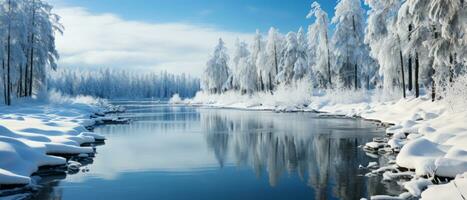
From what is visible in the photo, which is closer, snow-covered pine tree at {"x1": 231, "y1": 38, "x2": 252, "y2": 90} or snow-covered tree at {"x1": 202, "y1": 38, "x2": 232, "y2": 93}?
snow-covered pine tree at {"x1": 231, "y1": 38, "x2": 252, "y2": 90}

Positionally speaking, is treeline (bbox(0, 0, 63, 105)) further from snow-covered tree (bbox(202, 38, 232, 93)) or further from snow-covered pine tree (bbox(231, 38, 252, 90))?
snow-covered tree (bbox(202, 38, 232, 93))

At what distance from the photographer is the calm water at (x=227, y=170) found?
12000 mm

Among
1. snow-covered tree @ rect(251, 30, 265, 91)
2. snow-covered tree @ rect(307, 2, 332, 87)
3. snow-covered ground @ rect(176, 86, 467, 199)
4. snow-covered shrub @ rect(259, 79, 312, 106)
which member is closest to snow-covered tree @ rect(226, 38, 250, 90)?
snow-covered tree @ rect(251, 30, 265, 91)

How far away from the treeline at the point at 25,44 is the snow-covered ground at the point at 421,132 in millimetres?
28518

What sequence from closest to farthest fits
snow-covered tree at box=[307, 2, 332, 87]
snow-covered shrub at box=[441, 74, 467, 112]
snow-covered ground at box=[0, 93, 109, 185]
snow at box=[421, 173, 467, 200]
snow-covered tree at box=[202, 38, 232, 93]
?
snow at box=[421, 173, 467, 200]
snow-covered ground at box=[0, 93, 109, 185]
snow-covered shrub at box=[441, 74, 467, 112]
snow-covered tree at box=[307, 2, 332, 87]
snow-covered tree at box=[202, 38, 232, 93]

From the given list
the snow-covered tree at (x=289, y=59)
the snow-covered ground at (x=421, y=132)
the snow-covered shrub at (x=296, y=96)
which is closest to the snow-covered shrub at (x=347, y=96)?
the snow-covered ground at (x=421, y=132)

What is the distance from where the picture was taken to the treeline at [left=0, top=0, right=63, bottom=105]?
42031mm

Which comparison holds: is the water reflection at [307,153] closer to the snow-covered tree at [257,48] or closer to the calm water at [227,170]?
the calm water at [227,170]

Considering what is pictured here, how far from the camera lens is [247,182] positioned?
13367 mm

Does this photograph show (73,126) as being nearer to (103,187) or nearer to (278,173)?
(103,187)

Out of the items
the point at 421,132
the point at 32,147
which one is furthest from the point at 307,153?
the point at 32,147

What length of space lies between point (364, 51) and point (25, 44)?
39624mm

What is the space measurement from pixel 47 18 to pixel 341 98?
112ft

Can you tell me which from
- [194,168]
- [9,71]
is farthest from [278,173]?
[9,71]
